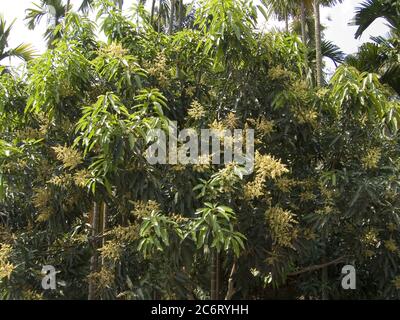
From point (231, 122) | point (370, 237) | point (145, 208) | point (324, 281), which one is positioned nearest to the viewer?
point (145, 208)

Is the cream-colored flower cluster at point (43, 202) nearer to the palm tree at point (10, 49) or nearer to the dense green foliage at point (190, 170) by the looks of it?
the dense green foliage at point (190, 170)

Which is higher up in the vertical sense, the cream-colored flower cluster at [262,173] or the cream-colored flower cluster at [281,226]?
the cream-colored flower cluster at [262,173]

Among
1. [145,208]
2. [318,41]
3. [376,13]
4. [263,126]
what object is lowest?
[145,208]

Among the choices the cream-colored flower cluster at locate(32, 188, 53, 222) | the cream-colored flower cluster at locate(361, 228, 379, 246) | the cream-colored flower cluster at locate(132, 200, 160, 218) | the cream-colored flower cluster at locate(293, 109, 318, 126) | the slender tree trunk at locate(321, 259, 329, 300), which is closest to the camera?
the cream-colored flower cluster at locate(132, 200, 160, 218)

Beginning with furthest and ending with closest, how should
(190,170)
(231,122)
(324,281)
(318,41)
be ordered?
(318,41) → (324,281) → (231,122) → (190,170)

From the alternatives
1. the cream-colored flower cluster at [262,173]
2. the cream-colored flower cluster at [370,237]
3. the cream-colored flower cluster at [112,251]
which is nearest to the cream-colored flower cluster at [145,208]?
the cream-colored flower cluster at [112,251]

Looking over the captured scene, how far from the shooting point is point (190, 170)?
4312 millimetres

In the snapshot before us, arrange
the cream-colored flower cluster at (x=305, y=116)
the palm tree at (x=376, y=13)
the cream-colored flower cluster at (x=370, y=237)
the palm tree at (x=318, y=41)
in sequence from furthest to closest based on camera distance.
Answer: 1. the palm tree at (x=376, y=13)
2. the palm tree at (x=318, y=41)
3. the cream-colored flower cluster at (x=305, y=116)
4. the cream-colored flower cluster at (x=370, y=237)

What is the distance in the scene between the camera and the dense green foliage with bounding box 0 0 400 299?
4.11 meters

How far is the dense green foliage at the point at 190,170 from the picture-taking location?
4109 mm

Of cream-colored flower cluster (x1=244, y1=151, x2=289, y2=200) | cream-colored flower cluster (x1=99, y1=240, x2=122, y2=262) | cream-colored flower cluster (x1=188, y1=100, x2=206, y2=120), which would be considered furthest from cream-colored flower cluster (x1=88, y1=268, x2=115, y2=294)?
cream-colored flower cluster (x1=188, y1=100, x2=206, y2=120)

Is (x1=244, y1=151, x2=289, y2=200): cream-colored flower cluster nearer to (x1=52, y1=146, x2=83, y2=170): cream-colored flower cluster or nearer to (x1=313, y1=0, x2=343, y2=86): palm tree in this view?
(x1=52, y1=146, x2=83, y2=170): cream-colored flower cluster

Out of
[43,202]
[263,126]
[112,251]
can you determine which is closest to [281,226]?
[263,126]

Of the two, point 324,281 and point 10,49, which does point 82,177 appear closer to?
point 324,281
